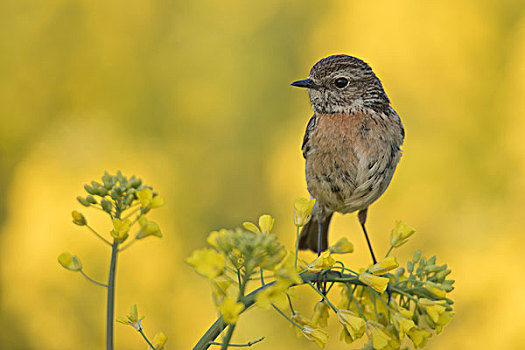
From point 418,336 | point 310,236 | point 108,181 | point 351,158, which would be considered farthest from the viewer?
point 310,236

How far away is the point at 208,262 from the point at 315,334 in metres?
0.56

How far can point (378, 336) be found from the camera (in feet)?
6.34

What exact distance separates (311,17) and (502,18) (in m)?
2.04

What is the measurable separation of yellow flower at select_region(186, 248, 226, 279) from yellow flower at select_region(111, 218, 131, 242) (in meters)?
0.25

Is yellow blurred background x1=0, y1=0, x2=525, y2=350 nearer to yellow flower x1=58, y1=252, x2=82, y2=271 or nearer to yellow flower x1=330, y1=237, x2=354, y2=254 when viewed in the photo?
yellow flower x1=330, y1=237, x2=354, y2=254

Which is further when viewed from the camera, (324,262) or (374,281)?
(374,281)

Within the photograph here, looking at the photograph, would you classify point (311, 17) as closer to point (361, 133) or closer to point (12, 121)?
point (12, 121)

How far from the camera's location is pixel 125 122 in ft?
20.5

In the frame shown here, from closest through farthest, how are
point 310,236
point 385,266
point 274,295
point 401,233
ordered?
point 274,295 < point 385,266 < point 401,233 < point 310,236

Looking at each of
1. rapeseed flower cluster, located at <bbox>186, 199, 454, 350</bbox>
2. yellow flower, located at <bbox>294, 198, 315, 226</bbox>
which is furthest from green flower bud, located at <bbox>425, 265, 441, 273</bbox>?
yellow flower, located at <bbox>294, 198, 315, 226</bbox>

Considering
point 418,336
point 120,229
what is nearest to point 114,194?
point 120,229

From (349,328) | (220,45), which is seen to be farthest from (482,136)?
(349,328)

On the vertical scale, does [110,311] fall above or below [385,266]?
below

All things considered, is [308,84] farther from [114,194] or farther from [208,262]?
[208,262]
